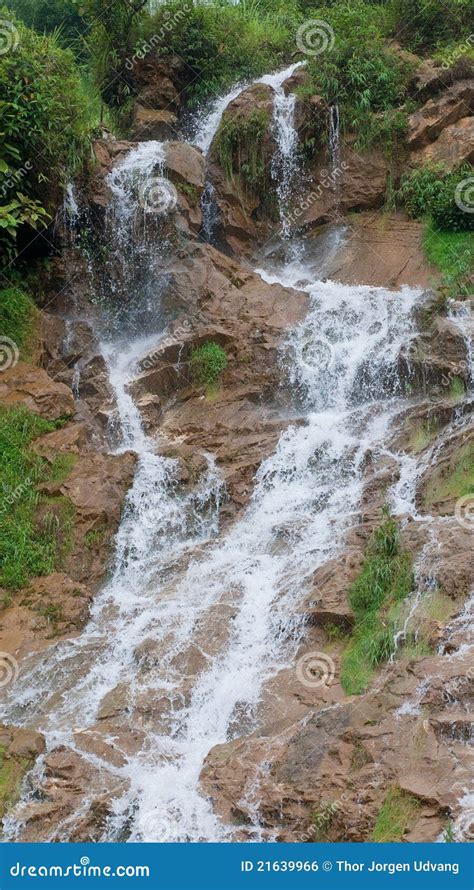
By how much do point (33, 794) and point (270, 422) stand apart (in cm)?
649

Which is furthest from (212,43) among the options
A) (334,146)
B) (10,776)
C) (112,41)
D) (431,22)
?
(10,776)

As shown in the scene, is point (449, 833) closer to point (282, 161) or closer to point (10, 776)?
point (10, 776)

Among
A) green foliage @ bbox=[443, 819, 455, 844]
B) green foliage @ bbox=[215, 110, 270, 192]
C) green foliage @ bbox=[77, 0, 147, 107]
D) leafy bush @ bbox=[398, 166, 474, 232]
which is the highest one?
green foliage @ bbox=[77, 0, 147, 107]

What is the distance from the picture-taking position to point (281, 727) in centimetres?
841

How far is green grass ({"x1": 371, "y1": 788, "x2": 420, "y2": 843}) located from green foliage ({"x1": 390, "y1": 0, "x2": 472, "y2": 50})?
1648 centimetres

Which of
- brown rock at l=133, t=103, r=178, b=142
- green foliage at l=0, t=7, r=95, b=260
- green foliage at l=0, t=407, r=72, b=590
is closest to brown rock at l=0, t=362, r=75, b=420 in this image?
green foliage at l=0, t=407, r=72, b=590

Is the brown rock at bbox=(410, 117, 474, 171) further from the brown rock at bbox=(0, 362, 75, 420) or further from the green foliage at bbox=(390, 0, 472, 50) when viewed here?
the brown rock at bbox=(0, 362, 75, 420)

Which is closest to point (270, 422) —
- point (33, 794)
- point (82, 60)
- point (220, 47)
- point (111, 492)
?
point (111, 492)

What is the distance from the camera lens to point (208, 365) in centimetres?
1384

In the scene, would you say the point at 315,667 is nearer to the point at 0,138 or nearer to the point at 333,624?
the point at 333,624

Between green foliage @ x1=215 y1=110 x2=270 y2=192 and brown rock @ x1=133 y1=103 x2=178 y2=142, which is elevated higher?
brown rock @ x1=133 y1=103 x2=178 y2=142

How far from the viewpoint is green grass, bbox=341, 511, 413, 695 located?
8695 mm

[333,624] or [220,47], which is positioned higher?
[220,47]

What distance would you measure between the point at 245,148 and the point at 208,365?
576cm
